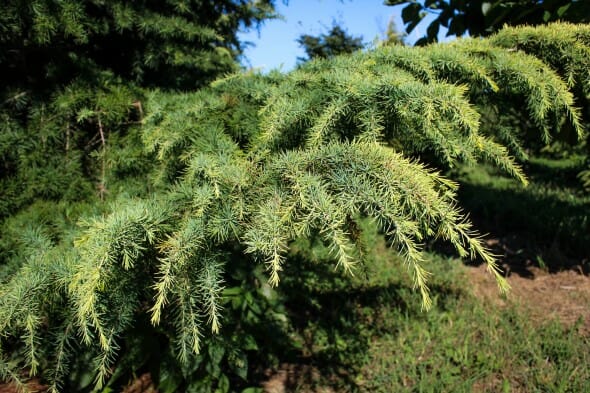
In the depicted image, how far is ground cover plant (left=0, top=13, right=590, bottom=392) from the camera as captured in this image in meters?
1.09

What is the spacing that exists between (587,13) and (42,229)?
109 inches

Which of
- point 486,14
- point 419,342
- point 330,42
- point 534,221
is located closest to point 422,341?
point 419,342

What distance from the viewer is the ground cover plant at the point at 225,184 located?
43.0 inches

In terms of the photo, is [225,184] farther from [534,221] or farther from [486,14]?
[534,221]

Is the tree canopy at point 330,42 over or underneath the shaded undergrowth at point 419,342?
over

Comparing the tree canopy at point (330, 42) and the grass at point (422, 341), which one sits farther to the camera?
the tree canopy at point (330, 42)

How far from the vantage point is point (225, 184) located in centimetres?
122

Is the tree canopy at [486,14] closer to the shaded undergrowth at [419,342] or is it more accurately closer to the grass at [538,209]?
the shaded undergrowth at [419,342]

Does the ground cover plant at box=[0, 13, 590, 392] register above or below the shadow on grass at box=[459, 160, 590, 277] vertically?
below

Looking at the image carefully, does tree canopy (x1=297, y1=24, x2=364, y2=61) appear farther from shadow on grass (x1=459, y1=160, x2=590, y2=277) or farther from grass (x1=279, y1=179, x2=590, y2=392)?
grass (x1=279, y1=179, x2=590, y2=392)

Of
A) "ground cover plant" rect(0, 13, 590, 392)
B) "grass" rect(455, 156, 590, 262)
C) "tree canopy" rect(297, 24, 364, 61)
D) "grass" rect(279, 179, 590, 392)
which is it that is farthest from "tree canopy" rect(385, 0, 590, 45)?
"tree canopy" rect(297, 24, 364, 61)

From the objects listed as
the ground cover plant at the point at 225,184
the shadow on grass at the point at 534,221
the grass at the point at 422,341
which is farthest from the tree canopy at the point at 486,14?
the shadow on grass at the point at 534,221

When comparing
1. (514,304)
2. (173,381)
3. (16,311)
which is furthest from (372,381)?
(16,311)

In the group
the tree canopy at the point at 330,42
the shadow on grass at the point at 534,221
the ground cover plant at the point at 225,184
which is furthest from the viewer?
the tree canopy at the point at 330,42
